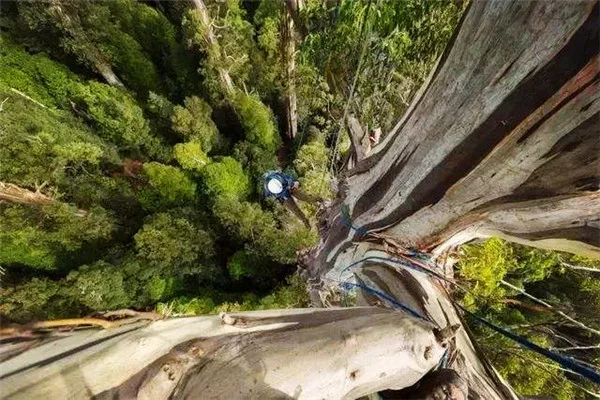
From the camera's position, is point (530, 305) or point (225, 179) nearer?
point (530, 305)

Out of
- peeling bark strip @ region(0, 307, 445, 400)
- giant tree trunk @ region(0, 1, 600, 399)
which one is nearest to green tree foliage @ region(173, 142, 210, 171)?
giant tree trunk @ region(0, 1, 600, 399)

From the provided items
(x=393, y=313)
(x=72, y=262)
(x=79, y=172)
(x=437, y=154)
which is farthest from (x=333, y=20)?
(x=72, y=262)

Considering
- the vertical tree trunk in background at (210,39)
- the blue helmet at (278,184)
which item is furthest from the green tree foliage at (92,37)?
the blue helmet at (278,184)

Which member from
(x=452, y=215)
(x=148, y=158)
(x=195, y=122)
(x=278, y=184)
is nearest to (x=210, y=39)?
(x=195, y=122)

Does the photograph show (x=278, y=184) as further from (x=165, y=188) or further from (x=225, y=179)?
(x=165, y=188)

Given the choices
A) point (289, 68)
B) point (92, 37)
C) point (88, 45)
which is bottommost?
point (289, 68)

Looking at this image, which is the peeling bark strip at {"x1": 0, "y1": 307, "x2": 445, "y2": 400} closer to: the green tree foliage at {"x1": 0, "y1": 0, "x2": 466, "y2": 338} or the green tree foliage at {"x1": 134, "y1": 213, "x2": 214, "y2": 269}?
the green tree foliage at {"x1": 0, "y1": 0, "x2": 466, "y2": 338}

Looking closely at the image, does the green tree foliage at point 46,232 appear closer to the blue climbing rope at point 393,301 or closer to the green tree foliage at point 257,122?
the green tree foliage at point 257,122
